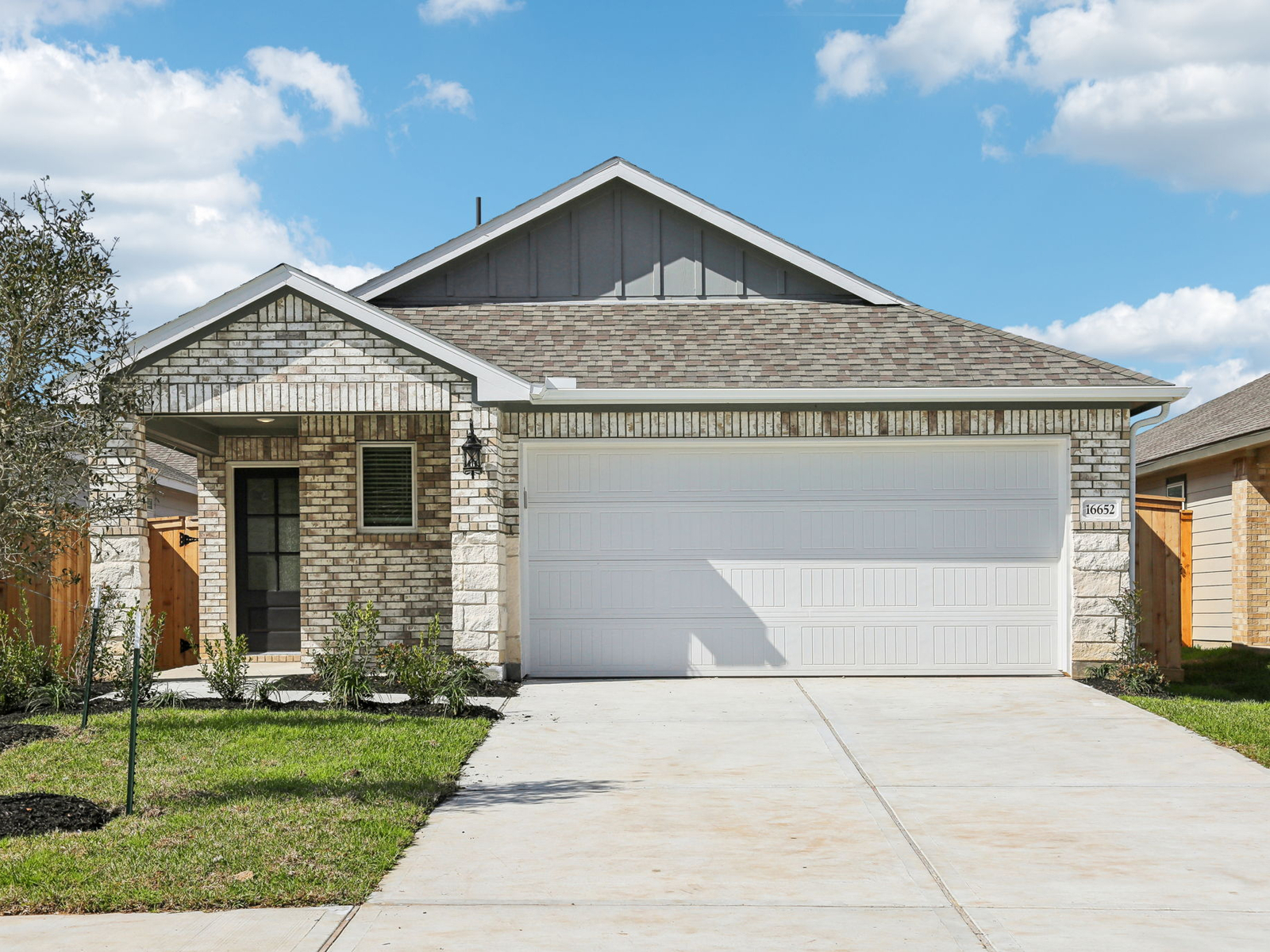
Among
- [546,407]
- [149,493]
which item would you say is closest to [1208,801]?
[546,407]

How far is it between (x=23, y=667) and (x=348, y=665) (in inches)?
110

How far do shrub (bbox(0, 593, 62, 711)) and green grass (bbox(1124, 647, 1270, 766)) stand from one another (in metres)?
9.34

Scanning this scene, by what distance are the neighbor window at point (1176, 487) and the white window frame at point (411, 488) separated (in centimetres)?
1108

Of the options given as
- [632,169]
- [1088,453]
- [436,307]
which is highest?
[632,169]

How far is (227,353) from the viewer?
37.6ft

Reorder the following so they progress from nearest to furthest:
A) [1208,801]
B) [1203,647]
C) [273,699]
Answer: [1208,801] → [273,699] → [1203,647]

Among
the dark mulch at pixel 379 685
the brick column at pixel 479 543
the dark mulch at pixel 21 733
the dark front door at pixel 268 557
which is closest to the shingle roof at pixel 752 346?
the brick column at pixel 479 543

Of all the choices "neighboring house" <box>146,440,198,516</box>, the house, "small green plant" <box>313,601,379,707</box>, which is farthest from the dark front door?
"neighboring house" <box>146,440,198,516</box>

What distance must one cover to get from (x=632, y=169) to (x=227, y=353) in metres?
5.24

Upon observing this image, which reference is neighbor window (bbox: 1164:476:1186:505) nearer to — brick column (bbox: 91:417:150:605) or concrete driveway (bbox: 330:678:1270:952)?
concrete driveway (bbox: 330:678:1270:952)

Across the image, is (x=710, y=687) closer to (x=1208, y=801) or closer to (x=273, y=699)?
(x=273, y=699)

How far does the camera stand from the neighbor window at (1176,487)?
1794 centimetres

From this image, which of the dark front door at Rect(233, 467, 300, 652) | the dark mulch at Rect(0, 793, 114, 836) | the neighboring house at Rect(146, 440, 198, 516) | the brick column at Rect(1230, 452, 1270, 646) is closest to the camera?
the dark mulch at Rect(0, 793, 114, 836)

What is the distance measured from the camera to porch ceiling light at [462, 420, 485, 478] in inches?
456
